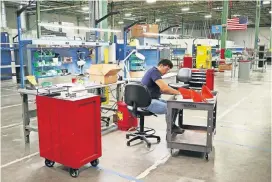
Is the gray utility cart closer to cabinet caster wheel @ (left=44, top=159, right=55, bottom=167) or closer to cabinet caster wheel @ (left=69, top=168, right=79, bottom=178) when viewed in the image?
cabinet caster wheel @ (left=69, top=168, right=79, bottom=178)

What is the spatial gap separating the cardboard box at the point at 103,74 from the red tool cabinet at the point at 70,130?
Result: 1.26 meters

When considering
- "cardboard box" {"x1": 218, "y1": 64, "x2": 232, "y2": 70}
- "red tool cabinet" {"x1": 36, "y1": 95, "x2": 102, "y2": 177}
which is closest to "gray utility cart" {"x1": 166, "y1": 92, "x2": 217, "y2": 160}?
"red tool cabinet" {"x1": 36, "y1": 95, "x2": 102, "y2": 177}

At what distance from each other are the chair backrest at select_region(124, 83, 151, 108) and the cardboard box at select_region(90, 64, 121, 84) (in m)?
0.78

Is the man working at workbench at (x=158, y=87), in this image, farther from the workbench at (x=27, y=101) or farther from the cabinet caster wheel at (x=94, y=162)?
the cabinet caster wheel at (x=94, y=162)

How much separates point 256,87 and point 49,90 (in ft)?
25.8

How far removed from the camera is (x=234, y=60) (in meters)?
13.5

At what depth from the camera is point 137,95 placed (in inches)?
133

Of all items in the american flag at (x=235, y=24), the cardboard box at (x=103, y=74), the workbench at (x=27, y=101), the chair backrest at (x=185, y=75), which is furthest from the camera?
the american flag at (x=235, y=24)

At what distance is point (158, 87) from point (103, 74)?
0.94 m

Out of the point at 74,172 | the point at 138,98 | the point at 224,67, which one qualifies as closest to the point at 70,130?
the point at 74,172

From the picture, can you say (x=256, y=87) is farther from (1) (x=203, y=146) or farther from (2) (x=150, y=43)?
(1) (x=203, y=146)

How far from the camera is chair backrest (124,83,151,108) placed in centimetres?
335

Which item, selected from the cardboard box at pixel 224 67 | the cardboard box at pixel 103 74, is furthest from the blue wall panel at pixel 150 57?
the cardboard box at pixel 103 74

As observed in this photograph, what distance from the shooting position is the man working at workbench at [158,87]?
3523mm
